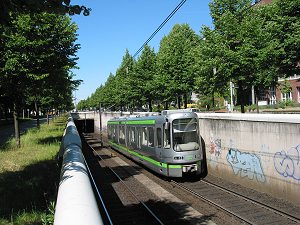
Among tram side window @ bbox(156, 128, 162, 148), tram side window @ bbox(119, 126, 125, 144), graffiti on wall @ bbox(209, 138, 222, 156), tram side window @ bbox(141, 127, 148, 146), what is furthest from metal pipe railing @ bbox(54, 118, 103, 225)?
tram side window @ bbox(119, 126, 125, 144)

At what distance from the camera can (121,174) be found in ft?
65.1

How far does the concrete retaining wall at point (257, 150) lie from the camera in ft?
38.5

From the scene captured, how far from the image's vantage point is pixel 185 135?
15992 mm

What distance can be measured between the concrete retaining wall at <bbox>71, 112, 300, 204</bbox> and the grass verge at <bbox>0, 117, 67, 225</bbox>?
7.08m

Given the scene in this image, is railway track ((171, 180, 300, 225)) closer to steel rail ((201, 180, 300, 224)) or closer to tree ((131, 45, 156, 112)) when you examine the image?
steel rail ((201, 180, 300, 224))

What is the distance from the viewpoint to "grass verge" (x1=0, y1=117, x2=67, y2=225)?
9055mm

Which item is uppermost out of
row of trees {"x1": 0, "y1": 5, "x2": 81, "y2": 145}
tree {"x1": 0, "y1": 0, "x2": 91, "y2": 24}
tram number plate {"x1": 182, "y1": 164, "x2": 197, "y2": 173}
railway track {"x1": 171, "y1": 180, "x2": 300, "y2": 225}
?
row of trees {"x1": 0, "y1": 5, "x2": 81, "y2": 145}

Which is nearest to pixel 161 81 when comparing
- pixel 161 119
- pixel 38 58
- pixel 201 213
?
pixel 38 58

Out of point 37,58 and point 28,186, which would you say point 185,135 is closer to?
point 28,186

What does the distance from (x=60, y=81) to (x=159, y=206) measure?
14338 mm

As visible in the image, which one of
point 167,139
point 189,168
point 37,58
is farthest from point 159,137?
point 37,58

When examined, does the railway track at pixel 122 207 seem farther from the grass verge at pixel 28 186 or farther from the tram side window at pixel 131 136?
the tram side window at pixel 131 136

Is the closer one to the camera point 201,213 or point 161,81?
point 201,213

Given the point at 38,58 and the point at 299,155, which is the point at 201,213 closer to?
the point at 299,155
